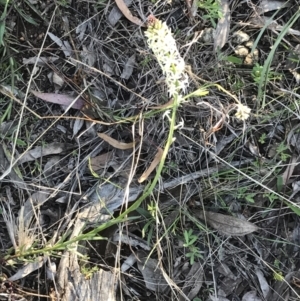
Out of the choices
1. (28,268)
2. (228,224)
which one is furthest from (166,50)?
(28,268)

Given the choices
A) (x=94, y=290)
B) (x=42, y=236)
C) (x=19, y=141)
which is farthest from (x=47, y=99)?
(x=94, y=290)

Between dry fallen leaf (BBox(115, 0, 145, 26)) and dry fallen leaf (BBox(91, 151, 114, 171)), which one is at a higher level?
dry fallen leaf (BBox(115, 0, 145, 26))

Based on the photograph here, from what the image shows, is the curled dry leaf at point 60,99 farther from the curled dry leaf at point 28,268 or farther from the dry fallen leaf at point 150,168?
the curled dry leaf at point 28,268

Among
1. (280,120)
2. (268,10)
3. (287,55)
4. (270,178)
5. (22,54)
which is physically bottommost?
(270,178)

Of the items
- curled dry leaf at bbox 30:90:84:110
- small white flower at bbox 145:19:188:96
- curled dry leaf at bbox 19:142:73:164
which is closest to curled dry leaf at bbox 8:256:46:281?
curled dry leaf at bbox 19:142:73:164

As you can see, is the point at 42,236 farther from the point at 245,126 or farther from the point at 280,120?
the point at 280,120

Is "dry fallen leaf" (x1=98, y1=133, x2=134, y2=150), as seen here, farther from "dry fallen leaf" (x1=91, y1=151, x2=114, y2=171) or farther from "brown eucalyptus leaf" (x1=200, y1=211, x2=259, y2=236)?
"brown eucalyptus leaf" (x1=200, y1=211, x2=259, y2=236)
